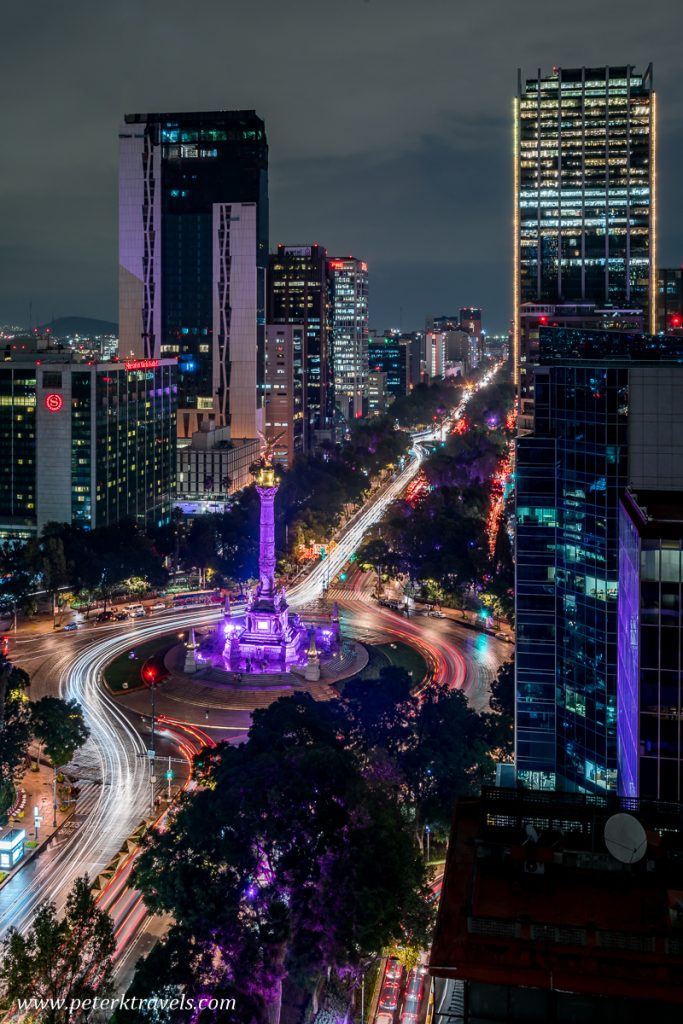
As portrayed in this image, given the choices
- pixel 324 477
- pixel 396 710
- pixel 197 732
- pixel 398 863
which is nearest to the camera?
pixel 398 863

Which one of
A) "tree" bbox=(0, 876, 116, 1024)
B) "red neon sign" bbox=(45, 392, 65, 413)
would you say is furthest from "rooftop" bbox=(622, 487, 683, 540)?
"red neon sign" bbox=(45, 392, 65, 413)

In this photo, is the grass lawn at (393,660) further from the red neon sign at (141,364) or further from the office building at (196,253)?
the office building at (196,253)

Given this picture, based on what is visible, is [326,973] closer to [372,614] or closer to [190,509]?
[372,614]

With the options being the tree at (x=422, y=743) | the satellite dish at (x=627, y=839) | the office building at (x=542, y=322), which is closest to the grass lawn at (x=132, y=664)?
the tree at (x=422, y=743)

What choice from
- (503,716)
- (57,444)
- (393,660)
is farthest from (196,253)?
(503,716)

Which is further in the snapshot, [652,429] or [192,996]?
[652,429]

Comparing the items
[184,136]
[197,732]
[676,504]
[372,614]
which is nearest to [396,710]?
[197,732]

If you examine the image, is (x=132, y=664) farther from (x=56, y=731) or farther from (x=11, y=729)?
(x=11, y=729)
